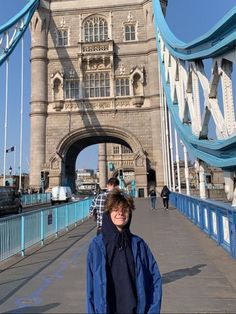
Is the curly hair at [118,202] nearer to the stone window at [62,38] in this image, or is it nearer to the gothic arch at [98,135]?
the gothic arch at [98,135]

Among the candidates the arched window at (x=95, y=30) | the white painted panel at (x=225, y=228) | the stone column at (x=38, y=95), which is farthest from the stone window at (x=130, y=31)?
the white painted panel at (x=225, y=228)

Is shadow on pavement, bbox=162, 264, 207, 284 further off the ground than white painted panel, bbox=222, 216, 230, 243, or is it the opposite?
white painted panel, bbox=222, 216, 230, 243

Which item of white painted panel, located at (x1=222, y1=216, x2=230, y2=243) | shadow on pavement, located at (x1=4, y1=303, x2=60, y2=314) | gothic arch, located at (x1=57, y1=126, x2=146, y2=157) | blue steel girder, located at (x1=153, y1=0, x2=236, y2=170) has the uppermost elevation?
gothic arch, located at (x1=57, y1=126, x2=146, y2=157)

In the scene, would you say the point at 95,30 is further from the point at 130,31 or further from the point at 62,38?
the point at 130,31

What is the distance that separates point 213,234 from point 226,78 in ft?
12.5

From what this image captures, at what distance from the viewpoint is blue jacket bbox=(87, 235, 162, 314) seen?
2.48m

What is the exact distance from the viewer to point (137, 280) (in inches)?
98.9

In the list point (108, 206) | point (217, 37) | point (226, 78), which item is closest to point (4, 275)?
point (108, 206)

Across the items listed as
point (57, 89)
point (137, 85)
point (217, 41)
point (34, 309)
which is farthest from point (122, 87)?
point (34, 309)

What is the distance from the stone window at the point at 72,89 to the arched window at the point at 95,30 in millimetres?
4502

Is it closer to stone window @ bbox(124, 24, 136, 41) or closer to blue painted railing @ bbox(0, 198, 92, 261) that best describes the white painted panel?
blue painted railing @ bbox(0, 198, 92, 261)

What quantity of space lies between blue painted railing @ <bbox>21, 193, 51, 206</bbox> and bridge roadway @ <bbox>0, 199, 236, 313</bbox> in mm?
20443

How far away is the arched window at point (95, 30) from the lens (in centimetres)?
3841

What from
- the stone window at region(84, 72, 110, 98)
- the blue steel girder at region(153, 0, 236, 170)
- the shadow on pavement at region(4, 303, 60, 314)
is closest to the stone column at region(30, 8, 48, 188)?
the stone window at region(84, 72, 110, 98)
